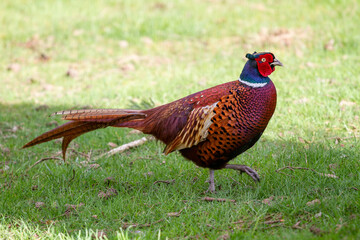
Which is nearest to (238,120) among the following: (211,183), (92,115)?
(211,183)

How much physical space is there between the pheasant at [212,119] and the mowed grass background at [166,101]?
407mm

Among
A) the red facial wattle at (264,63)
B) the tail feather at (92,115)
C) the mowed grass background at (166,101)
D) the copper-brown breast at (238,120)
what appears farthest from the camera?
the tail feather at (92,115)

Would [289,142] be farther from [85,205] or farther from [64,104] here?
[64,104]

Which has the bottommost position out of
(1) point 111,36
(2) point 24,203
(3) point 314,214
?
(2) point 24,203

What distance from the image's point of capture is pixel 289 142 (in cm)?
454

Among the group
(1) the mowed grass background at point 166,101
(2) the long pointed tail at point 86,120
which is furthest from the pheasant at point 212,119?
(1) the mowed grass background at point 166,101

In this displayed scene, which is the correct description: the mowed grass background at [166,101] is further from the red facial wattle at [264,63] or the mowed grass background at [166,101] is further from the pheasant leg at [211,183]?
the red facial wattle at [264,63]

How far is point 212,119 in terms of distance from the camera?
11.6ft

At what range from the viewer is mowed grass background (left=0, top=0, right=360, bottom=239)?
332 centimetres

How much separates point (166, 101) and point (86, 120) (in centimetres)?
229

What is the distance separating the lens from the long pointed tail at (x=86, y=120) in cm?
372

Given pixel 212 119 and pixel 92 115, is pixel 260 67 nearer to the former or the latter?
pixel 212 119

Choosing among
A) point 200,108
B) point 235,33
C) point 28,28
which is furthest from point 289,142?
point 28,28

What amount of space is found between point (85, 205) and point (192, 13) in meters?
6.06
